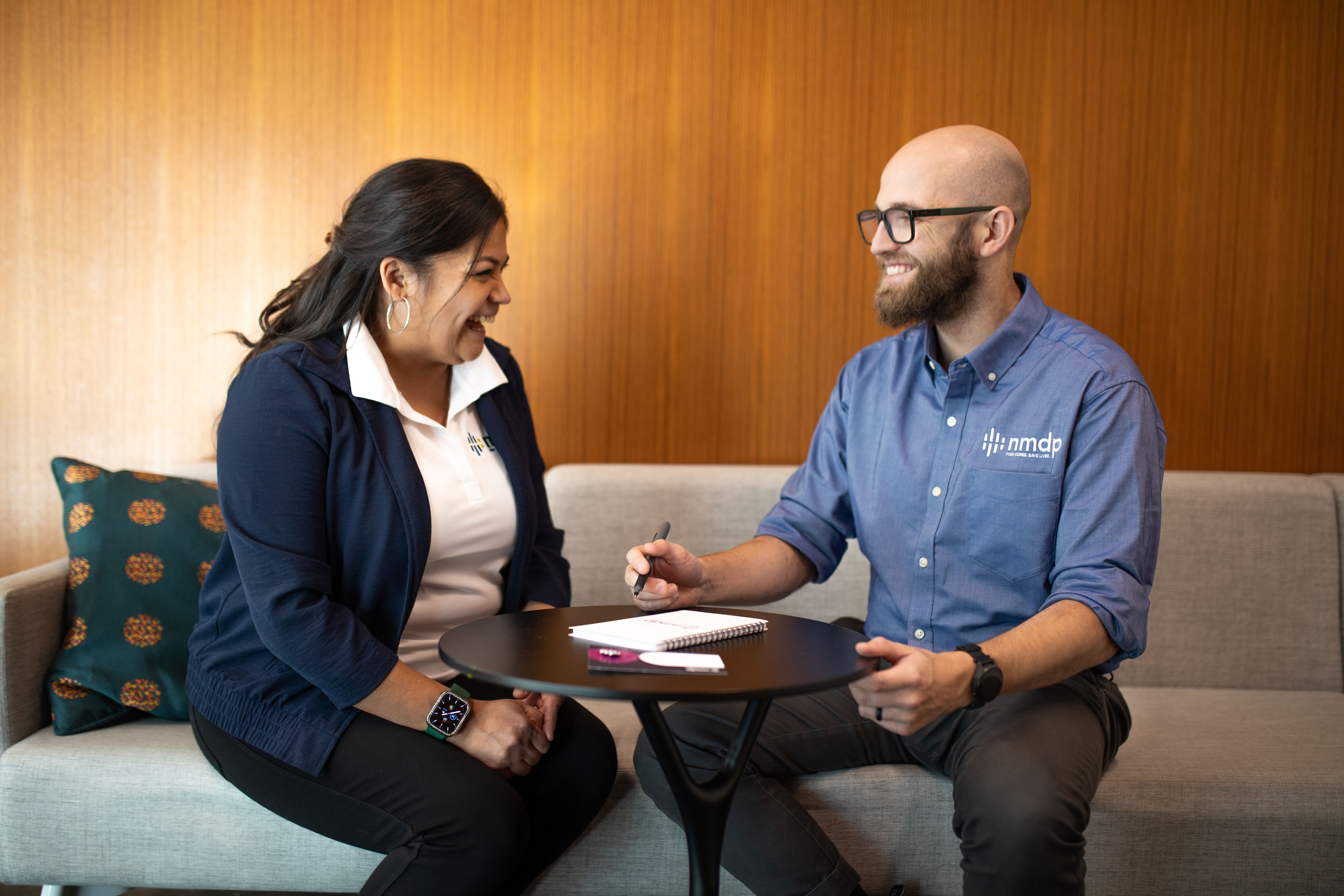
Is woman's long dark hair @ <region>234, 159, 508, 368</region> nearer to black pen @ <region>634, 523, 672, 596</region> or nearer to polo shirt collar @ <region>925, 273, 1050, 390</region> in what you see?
black pen @ <region>634, 523, 672, 596</region>

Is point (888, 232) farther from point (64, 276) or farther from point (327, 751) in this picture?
point (64, 276)

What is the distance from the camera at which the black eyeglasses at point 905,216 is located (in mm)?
1589

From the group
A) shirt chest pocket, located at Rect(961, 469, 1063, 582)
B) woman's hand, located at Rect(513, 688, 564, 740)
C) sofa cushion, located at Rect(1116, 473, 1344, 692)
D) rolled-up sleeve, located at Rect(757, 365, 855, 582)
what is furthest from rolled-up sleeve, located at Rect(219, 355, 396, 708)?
sofa cushion, located at Rect(1116, 473, 1344, 692)

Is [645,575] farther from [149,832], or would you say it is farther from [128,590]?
[128,590]

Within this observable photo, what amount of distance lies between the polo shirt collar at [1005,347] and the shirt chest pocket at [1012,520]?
168 millimetres

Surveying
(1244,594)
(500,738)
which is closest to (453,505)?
(500,738)

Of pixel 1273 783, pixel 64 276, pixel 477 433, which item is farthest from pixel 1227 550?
pixel 64 276

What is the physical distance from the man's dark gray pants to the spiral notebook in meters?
0.24

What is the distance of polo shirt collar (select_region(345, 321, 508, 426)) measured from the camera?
1.45 meters

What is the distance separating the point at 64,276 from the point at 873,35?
2.06m

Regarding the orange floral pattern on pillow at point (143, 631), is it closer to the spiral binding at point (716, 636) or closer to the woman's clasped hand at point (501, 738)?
the woman's clasped hand at point (501, 738)

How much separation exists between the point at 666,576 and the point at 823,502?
15.4 inches

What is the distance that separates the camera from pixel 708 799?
3.67 feet

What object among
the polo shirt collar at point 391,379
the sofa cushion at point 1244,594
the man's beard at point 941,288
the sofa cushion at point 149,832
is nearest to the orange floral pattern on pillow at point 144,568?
the sofa cushion at point 149,832
